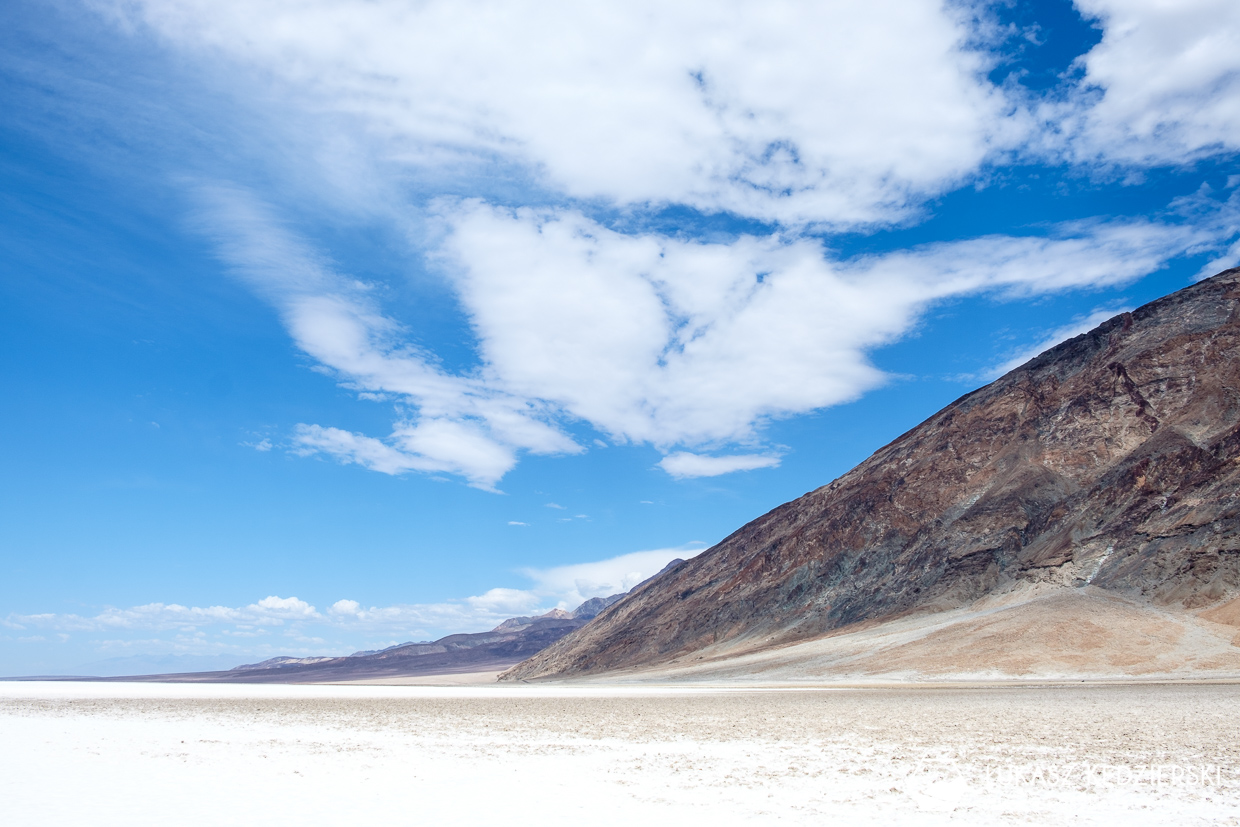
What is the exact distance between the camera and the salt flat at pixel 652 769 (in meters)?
8.86

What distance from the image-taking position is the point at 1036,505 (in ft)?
217

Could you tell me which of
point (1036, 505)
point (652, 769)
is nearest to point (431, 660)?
point (1036, 505)

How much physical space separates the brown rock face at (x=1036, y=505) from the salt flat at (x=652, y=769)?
3828cm

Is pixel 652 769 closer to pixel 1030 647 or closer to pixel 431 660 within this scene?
pixel 1030 647

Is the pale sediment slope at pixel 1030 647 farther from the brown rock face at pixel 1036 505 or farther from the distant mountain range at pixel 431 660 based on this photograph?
the distant mountain range at pixel 431 660

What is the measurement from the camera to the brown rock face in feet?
177

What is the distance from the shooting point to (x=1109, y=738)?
1500 cm

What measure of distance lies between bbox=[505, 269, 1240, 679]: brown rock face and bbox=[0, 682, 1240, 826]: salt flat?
3828 centimetres

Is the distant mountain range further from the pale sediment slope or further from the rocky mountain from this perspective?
the pale sediment slope

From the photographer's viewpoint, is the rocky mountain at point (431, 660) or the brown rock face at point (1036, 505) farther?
the rocky mountain at point (431, 660)

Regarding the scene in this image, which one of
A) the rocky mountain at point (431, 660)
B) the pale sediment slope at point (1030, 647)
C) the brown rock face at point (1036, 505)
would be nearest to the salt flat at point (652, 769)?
the pale sediment slope at point (1030, 647)

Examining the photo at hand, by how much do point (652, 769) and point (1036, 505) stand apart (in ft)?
211

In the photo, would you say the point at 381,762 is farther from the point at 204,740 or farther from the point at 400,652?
the point at 400,652

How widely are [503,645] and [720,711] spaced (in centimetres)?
17397
